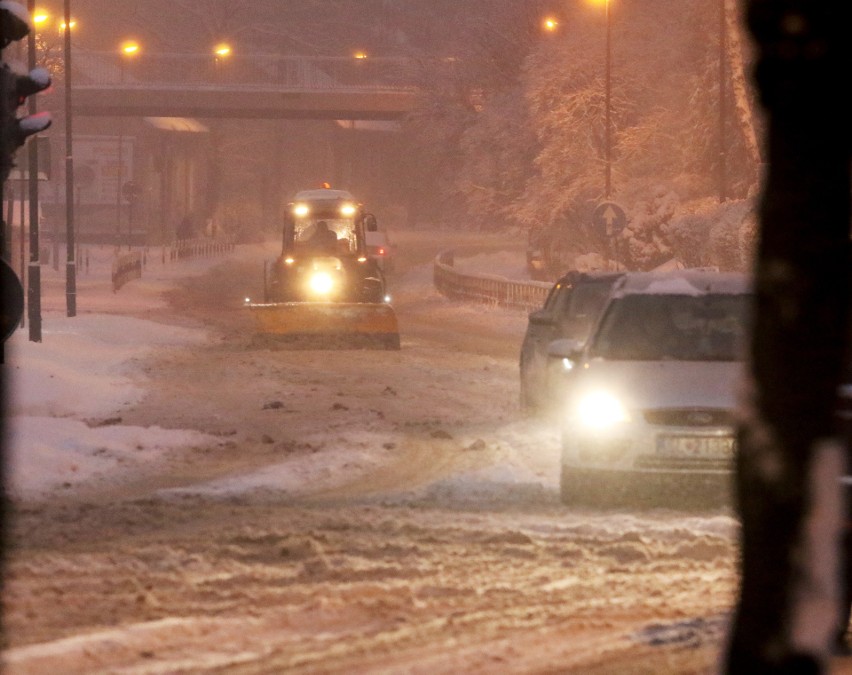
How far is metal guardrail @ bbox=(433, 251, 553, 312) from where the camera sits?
41.3 m

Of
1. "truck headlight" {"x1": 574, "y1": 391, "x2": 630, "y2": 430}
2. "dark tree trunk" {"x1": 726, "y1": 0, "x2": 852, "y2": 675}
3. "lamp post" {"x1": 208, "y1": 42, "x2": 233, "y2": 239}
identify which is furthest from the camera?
"lamp post" {"x1": 208, "y1": 42, "x2": 233, "y2": 239}

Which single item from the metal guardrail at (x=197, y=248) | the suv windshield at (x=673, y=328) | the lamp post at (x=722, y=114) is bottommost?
the suv windshield at (x=673, y=328)

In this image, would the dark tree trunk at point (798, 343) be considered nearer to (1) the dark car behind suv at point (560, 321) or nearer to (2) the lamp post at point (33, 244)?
(1) the dark car behind suv at point (560, 321)

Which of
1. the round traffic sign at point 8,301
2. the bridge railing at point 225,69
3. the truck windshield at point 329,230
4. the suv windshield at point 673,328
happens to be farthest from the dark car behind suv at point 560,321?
the bridge railing at point 225,69

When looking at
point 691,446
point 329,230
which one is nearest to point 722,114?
point 329,230

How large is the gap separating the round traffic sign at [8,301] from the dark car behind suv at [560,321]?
369 inches

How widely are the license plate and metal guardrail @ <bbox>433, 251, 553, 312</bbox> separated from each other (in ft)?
94.7

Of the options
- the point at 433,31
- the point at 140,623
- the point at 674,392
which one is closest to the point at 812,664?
the point at 140,623

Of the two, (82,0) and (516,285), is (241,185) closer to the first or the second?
(82,0)

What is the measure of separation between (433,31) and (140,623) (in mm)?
144539

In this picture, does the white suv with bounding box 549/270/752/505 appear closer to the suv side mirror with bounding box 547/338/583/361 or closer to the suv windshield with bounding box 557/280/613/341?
the suv side mirror with bounding box 547/338/583/361

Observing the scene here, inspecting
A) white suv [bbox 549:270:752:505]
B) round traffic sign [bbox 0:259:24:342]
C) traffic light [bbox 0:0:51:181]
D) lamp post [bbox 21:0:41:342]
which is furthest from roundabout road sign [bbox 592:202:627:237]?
round traffic sign [bbox 0:259:24:342]

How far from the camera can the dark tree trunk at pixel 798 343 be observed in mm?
4512

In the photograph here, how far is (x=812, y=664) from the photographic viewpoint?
4.49 m
